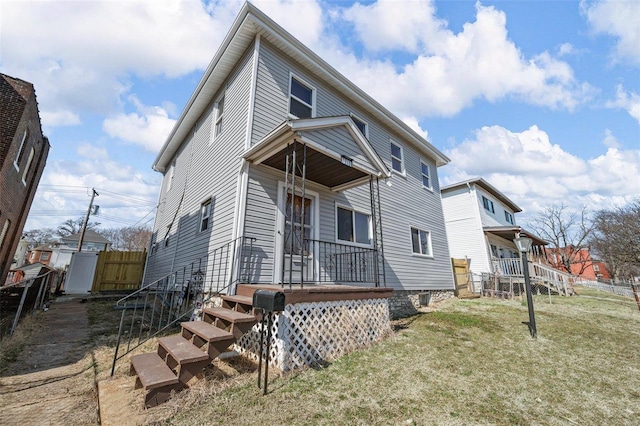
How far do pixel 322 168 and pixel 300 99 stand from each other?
2.76m

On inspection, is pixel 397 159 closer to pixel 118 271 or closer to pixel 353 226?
pixel 353 226

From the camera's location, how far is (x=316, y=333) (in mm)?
4477

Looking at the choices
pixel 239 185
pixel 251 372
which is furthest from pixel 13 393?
pixel 239 185

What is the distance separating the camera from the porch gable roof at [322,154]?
5200 millimetres

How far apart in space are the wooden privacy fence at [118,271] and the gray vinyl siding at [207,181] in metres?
1.89

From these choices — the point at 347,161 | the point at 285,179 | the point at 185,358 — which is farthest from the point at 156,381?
the point at 347,161

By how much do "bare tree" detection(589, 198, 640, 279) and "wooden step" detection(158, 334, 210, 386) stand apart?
129 feet

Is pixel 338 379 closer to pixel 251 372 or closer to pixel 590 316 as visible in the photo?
pixel 251 372

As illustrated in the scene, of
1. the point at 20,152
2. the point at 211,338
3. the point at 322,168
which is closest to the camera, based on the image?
the point at 211,338

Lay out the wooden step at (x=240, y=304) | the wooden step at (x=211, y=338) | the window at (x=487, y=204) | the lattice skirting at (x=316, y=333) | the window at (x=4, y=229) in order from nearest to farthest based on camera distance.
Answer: the wooden step at (x=211, y=338), the lattice skirting at (x=316, y=333), the wooden step at (x=240, y=304), the window at (x=4, y=229), the window at (x=487, y=204)

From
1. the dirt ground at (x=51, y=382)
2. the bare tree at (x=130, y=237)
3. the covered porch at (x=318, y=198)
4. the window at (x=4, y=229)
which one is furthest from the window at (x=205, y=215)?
the bare tree at (x=130, y=237)

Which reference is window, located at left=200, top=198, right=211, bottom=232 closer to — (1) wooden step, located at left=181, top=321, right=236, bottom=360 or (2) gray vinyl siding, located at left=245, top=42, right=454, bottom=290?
(2) gray vinyl siding, located at left=245, top=42, right=454, bottom=290

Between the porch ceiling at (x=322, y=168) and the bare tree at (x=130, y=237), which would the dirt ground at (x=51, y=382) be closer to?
the porch ceiling at (x=322, y=168)

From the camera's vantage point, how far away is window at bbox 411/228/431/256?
10.9m
